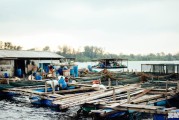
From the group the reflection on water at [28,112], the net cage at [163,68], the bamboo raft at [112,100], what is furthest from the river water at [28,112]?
the net cage at [163,68]

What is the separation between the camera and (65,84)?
1011 inches

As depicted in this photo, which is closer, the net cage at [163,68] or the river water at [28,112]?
the river water at [28,112]

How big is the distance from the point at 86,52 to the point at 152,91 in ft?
462

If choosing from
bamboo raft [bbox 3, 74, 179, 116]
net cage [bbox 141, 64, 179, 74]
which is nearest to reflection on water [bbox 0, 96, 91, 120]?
bamboo raft [bbox 3, 74, 179, 116]

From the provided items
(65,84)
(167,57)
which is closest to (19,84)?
(65,84)

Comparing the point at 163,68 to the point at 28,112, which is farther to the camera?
the point at 163,68

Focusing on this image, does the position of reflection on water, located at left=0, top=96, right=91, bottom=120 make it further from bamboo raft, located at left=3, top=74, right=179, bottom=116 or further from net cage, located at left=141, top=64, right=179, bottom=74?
net cage, located at left=141, top=64, right=179, bottom=74

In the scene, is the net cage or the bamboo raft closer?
the bamboo raft

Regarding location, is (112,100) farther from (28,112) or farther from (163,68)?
(163,68)

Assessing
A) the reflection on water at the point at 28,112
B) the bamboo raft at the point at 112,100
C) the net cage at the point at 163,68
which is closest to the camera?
the bamboo raft at the point at 112,100

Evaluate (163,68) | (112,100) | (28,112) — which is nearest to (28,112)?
(28,112)

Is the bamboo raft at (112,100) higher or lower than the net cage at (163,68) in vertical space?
lower

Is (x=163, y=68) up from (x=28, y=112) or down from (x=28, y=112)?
up

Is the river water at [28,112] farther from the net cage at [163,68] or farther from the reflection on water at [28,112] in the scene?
the net cage at [163,68]
